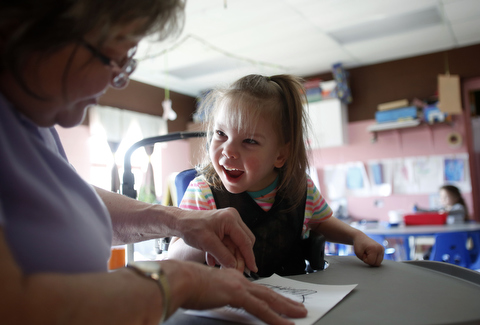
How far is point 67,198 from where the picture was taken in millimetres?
488

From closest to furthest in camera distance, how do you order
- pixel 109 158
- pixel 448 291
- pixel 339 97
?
pixel 448 291, pixel 109 158, pixel 339 97

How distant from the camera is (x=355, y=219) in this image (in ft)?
18.1

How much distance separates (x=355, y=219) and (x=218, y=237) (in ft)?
16.7

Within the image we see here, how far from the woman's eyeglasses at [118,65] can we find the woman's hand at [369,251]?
690 millimetres

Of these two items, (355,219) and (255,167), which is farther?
(355,219)

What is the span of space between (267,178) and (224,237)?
452 mm

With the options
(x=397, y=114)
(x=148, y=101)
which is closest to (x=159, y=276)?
(x=397, y=114)

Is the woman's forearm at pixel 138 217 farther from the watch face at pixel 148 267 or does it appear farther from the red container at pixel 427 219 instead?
the red container at pixel 427 219

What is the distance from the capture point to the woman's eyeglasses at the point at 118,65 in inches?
18.4

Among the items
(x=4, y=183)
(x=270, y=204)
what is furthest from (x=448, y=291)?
(x=4, y=183)

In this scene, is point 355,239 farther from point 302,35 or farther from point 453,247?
point 302,35

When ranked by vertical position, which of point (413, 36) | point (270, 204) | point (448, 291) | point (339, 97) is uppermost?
point (413, 36)

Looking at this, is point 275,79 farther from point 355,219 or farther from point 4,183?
point 355,219

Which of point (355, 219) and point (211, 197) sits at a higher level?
point (211, 197)
